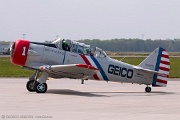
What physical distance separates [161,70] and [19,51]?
255 inches

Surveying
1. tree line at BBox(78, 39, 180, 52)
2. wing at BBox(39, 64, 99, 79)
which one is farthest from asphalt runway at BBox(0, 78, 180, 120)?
tree line at BBox(78, 39, 180, 52)

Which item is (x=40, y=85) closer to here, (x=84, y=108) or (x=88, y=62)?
(x=88, y=62)

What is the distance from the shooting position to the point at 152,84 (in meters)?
21.4

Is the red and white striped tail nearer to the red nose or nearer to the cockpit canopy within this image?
the cockpit canopy

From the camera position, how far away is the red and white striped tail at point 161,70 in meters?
21.3

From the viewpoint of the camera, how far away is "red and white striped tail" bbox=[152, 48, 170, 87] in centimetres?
2131

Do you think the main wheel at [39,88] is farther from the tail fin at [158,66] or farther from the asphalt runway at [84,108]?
the tail fin at [158,66]

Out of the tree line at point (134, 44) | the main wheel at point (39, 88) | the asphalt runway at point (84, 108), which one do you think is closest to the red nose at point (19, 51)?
the main wheel at point (39, 88)

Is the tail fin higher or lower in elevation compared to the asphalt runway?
higher

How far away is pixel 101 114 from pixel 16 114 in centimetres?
224

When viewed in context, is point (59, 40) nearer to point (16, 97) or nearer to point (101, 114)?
point (16, 97)

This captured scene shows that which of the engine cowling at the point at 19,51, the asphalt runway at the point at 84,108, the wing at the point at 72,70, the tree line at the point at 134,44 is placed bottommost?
the asphalt runway at the point at 84,108

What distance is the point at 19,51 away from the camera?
64.0ft

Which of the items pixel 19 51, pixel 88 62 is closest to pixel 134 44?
pixel 88 62
